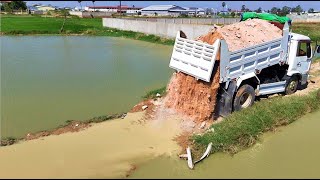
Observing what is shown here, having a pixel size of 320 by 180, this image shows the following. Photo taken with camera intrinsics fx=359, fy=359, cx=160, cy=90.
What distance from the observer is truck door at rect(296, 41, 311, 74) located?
43.8ft

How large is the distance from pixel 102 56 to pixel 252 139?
15.8 m

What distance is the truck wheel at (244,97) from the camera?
37.0 ft

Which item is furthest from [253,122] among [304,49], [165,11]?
[165,11]

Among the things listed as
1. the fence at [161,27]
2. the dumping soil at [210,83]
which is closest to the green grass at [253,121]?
the dumping soil at [210,83]

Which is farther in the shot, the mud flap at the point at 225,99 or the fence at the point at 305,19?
the fence at the point at 305,19

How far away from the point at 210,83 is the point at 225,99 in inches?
31.2

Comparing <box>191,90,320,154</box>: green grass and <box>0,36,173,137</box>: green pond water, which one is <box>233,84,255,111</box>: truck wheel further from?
<box>0,36,173,137</box>: green pond water

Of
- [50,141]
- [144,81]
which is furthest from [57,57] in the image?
[50,141]

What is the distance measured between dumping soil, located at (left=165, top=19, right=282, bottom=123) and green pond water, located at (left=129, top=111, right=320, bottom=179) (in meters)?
1.96

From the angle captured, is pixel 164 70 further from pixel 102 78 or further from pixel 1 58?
pixel 1 58

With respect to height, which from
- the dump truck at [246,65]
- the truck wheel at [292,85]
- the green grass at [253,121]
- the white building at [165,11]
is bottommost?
the green grass at [253,121]

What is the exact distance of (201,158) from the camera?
8.60 m

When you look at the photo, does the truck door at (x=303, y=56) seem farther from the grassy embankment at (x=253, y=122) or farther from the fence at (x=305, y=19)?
the fence at (x=305, y=19)

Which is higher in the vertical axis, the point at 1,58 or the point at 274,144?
the point at 1,58
